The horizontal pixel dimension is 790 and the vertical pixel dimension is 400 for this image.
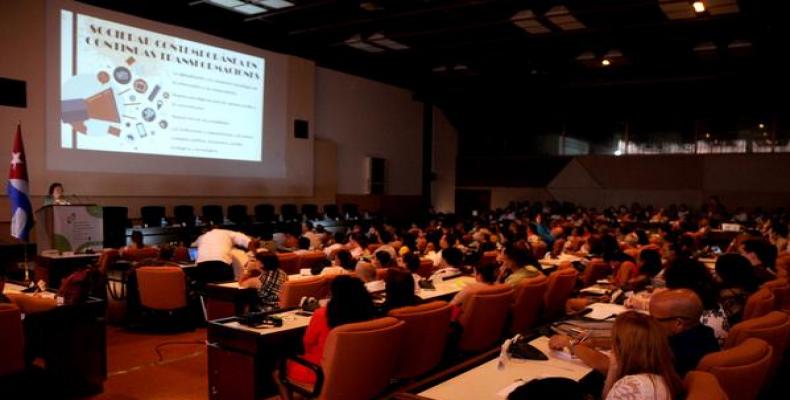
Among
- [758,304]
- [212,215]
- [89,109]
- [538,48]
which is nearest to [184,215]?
[212,215]

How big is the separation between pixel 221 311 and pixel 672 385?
4.51 metres

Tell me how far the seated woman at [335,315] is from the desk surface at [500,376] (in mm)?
770

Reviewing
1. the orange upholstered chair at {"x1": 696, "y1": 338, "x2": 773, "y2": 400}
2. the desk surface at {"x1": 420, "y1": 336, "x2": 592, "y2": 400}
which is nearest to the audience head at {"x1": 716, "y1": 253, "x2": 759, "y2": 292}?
the desk surface at {"x1": 420, "y1": 336, "x2": 592, "y2": 400}

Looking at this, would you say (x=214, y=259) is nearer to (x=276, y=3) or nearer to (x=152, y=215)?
(x=152, y=215)

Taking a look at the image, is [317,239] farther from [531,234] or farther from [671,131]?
[671,131]

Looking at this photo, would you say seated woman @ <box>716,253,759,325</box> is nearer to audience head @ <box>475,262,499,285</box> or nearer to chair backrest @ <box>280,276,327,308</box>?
audience head @ <box>475,262,499,285</box>

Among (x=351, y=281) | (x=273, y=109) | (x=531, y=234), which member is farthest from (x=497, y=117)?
(x=351, y=281)

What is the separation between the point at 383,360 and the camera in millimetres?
3049

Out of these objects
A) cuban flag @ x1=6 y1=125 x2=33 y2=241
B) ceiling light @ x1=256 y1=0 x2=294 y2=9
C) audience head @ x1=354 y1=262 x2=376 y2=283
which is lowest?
audience head @ x1=354 y1=262 x2=376 y2=283

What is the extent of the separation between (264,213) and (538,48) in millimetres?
7996

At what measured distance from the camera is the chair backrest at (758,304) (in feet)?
12.3

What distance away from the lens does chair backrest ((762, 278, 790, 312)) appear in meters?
4.35

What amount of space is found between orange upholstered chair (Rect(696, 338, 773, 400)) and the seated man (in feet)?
0.97

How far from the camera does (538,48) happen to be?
48.4 ft
